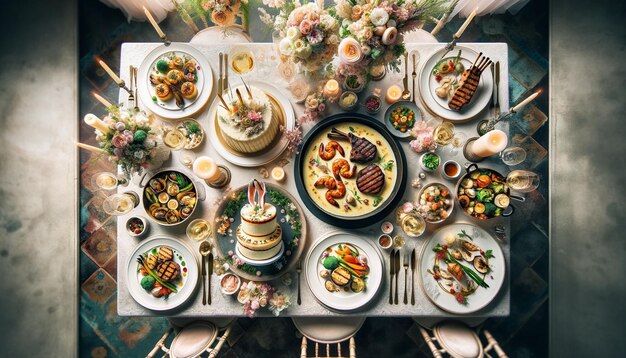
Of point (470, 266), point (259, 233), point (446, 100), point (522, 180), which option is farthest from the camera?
point (446, 100)

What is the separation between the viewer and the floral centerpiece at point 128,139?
2553mm

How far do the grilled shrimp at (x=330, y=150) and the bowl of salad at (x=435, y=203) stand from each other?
71cm

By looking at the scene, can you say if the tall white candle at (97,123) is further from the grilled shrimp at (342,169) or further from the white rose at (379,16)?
the white rose at (379,16)

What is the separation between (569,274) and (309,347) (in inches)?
114

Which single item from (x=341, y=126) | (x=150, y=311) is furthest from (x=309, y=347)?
(x=341, y=126)

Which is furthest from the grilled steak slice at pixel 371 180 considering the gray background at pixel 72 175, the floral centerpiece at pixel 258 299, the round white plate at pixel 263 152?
the gray background at pixel 72 175

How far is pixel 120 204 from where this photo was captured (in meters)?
2.79

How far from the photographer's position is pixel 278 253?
270cm

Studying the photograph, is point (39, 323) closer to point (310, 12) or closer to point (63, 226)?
point (63, 226)

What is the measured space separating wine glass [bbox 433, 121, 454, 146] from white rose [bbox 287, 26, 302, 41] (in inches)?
51.4

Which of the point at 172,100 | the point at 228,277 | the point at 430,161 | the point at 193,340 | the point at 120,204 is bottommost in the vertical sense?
the point at 193,340

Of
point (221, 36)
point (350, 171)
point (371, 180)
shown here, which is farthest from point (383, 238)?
point (221, 36)

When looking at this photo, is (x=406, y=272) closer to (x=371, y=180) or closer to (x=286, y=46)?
(x=371, y=180)

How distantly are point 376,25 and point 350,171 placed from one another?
1060 millimetres
